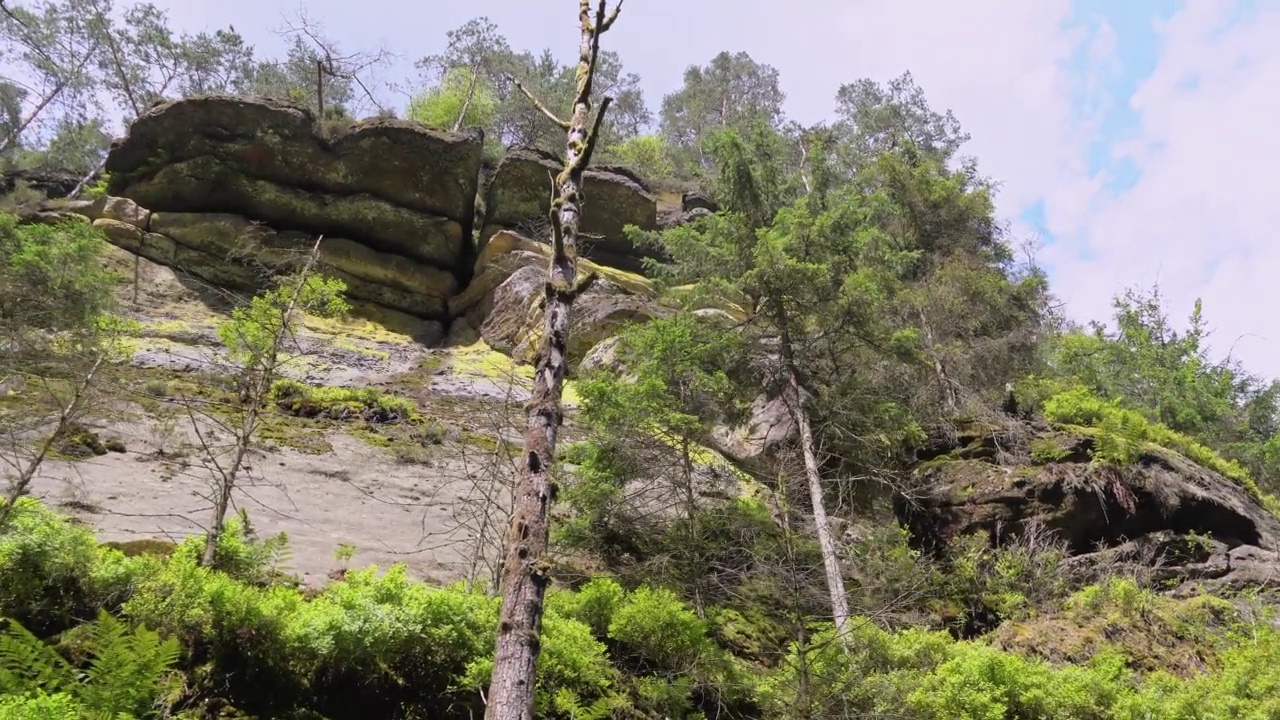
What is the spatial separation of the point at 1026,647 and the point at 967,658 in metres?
3.03

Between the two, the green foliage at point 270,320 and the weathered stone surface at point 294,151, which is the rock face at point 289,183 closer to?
the weathered stone surface at point 294,151

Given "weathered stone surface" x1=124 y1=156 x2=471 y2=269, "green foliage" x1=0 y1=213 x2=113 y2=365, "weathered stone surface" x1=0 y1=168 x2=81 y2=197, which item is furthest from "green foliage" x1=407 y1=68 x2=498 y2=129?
"green foliage" x1=0 y1=213 x2=113 y2=365

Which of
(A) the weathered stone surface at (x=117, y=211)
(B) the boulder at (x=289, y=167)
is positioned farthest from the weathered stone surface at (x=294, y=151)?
(A) the weathered stone surface at (x=117, y=211)

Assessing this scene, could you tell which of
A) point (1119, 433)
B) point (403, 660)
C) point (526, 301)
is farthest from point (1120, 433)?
point (526, 301)

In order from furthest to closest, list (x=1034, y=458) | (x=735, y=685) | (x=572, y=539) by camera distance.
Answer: (x=1034, y=458), (x=572, y=539), (x=735, y=685)

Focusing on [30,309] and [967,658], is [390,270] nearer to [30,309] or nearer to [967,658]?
[30,309]

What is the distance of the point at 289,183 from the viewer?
21531 mm

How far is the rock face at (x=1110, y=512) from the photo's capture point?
1194 cm

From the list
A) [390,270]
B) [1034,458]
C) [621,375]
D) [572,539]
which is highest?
[390,270]

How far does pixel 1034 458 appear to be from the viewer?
1288 cm

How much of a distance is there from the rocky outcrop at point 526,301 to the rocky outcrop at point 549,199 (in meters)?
0.87

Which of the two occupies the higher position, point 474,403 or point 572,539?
point 474,403

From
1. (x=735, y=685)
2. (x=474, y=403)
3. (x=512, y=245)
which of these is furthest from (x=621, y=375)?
(x=512, y=245)

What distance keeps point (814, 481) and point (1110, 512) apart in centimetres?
635
